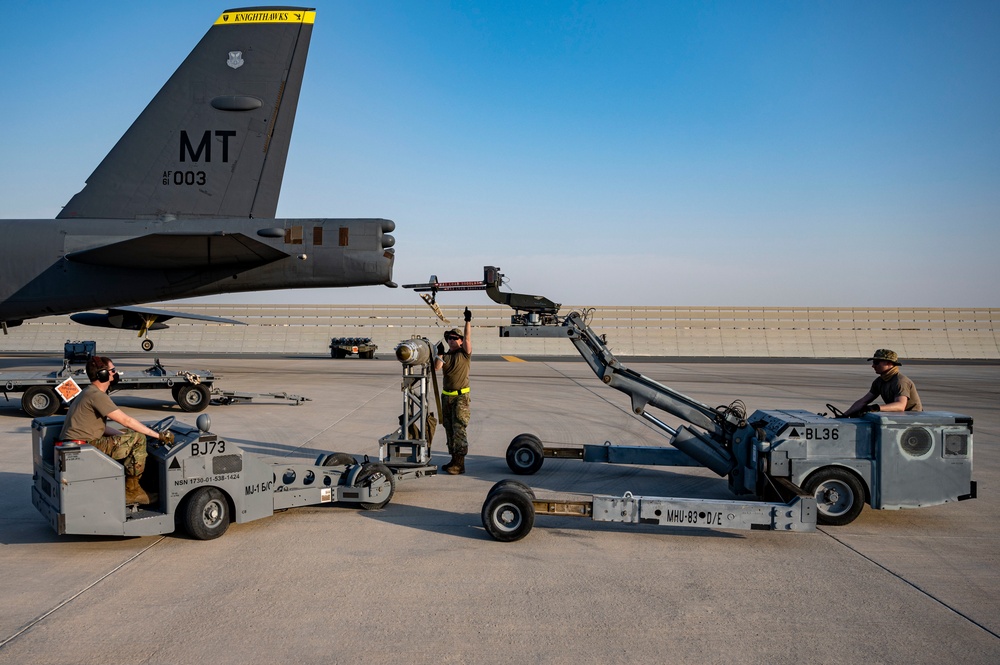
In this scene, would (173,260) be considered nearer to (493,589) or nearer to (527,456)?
(527,456)

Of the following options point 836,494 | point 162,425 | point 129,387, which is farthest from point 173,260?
point 836,494

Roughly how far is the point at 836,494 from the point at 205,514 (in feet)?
19.8

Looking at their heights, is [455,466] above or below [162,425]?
below

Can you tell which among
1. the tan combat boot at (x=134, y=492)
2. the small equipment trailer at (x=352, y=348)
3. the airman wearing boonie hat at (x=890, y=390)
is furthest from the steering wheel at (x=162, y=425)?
the small equipment trailer at (x=352, y=348)

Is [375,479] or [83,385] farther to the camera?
[83,385]

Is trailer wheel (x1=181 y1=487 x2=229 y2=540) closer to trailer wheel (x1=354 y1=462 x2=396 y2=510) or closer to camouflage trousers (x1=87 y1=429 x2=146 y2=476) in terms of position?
camouflage trousers (x1=87 y1=429 x2=146 y2=476)

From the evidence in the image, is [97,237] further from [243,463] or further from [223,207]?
[243,463]

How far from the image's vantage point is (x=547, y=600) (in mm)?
4840

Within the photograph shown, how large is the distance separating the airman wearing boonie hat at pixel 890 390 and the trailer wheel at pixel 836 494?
0.88m

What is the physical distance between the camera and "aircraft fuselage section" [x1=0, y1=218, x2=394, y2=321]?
1420 centimetres

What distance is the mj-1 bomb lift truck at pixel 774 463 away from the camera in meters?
5.89

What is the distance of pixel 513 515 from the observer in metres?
6.16

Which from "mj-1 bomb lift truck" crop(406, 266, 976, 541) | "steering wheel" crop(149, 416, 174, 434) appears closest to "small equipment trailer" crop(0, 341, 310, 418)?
"steering wheel" crop(149, 416, 174, 434)

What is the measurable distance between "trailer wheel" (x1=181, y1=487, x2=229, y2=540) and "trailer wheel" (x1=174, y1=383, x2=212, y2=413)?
8.92 meters
